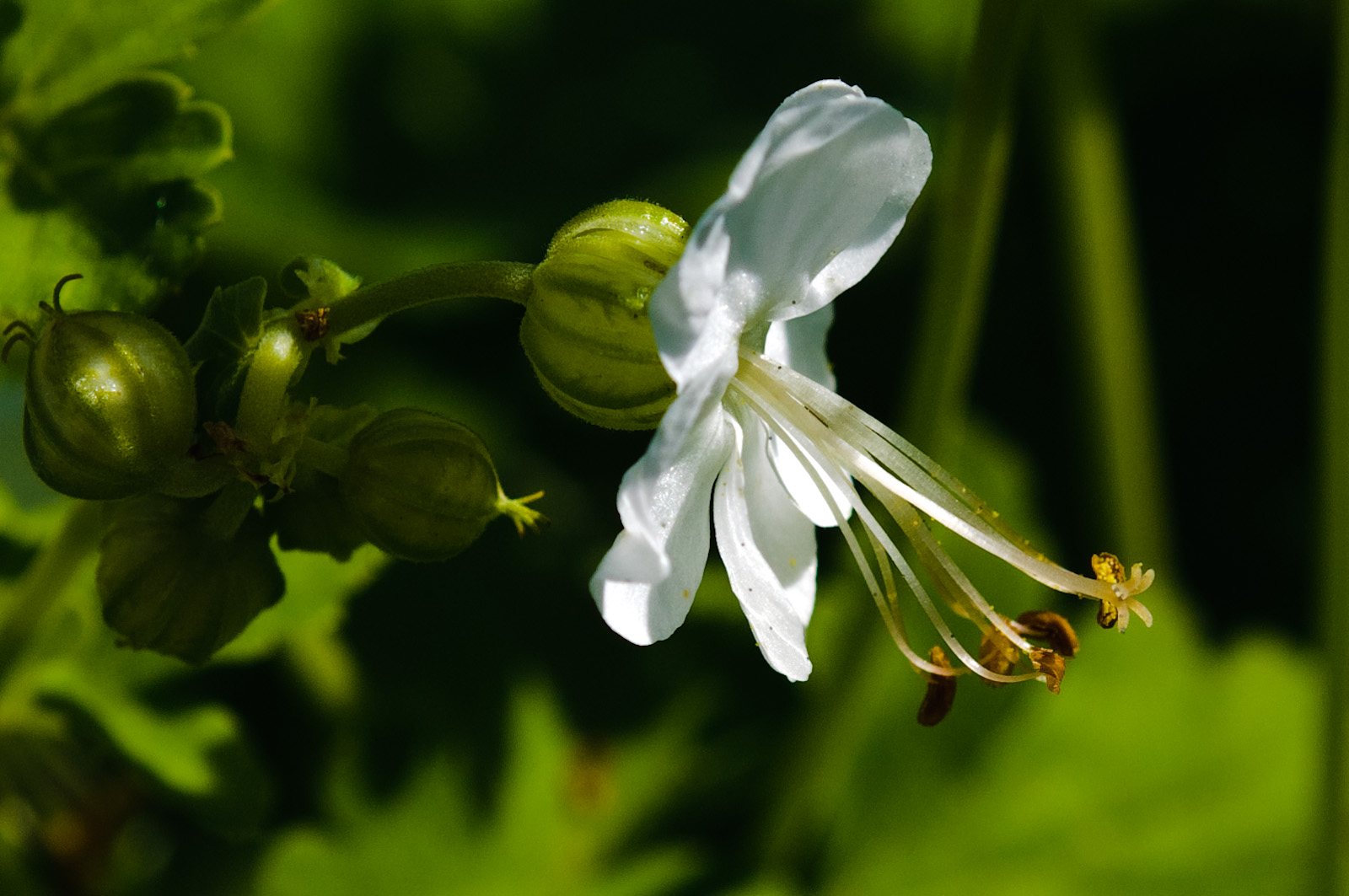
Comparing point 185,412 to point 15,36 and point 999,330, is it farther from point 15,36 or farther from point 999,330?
point 999,330

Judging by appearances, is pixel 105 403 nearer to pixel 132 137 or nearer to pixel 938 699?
pixel 132 137

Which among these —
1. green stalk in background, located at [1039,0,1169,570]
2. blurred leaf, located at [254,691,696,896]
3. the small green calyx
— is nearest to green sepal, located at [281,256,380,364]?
the small green calyx

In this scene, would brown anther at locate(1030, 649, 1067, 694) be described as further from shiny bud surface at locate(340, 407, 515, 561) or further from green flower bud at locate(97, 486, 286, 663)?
green flower bud at locate(97, 486, 286, 663)

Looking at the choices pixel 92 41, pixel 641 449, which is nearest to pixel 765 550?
pixel 92 41

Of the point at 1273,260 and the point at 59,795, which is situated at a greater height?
the point at 1273,260

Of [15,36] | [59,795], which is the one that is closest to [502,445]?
[59,795]

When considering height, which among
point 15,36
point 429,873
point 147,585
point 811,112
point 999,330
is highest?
point 811,112

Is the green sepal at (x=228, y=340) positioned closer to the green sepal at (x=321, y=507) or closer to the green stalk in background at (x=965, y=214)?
the green sepal at (x=321, y=507)
